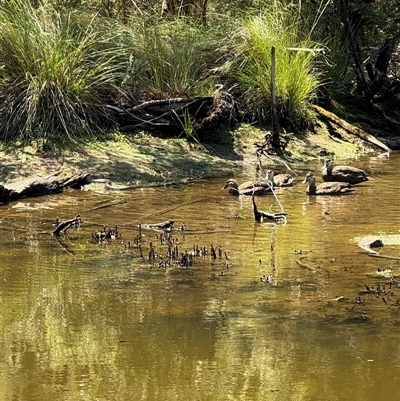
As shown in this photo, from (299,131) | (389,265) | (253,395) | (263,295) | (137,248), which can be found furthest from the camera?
(299,131)

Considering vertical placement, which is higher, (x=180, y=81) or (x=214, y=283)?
(x=180, y=81)

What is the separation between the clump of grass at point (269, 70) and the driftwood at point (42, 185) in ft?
12.4

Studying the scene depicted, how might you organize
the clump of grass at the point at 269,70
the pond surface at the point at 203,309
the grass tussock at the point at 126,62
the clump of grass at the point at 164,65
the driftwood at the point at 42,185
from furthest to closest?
the clump of grass at the point at 269,70
the clump of grass at the point at 164,65
the grass tussock at the point at 126,62
the driftwood at the point at 42,185
the pond surface at the point at 203,309

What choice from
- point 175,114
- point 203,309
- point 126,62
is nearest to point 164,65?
point 126,62

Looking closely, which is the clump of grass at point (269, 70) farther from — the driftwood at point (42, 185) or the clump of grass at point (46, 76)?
the driftwood at point (42, 185)

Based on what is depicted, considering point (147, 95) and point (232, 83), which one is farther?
point (232, 83)

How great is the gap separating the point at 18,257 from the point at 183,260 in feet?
3.99

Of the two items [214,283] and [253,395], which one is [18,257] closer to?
[214,283]

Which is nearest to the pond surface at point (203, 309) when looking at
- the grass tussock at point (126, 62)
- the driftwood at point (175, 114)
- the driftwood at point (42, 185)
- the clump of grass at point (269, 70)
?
the driftwood at point (42, 185)

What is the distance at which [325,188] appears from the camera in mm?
9500

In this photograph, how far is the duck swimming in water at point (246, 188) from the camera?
9.39 m

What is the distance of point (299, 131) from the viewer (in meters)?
12.9

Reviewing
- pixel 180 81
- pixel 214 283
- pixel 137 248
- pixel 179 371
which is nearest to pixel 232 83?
pixel 180 81

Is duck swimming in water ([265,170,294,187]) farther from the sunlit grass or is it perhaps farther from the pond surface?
the sunlit grass
